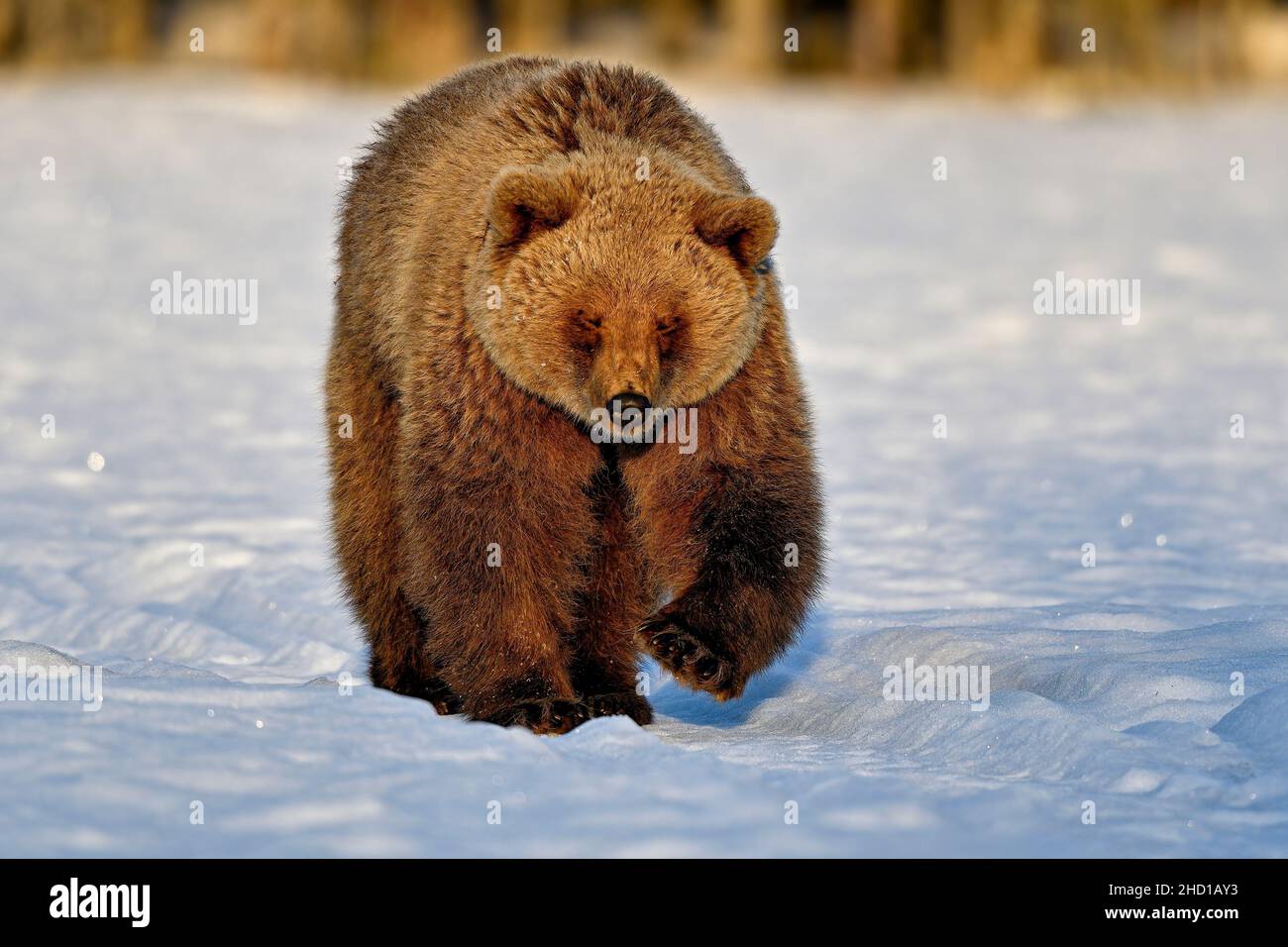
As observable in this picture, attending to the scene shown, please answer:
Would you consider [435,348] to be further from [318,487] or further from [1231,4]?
[1231,4]

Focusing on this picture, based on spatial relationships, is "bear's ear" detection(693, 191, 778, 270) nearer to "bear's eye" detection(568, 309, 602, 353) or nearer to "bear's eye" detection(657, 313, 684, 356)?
"bear's eye" detection(657, 313, 684, 356)

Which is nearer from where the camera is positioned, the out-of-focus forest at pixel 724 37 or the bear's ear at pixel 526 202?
the bear's ear at pixel 526 202

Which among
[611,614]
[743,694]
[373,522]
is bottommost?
[743,694]

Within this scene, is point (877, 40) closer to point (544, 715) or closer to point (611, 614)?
point (611, 614)

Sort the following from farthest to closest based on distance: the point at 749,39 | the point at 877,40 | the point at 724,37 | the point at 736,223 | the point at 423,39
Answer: the point at 724,37
the point at 877,40
the point at 749,39
the point at 423,39
the point at 736,223

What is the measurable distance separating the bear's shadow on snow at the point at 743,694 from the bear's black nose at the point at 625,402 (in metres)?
1.22

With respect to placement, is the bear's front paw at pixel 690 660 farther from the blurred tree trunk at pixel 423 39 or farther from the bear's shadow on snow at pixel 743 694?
the blurred tree trunk at pixel 423 39

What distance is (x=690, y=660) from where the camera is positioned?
→ 17.7 ft

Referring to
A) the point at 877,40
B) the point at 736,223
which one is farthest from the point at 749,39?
the point at 736,223

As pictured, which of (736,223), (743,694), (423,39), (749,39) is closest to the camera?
(736,223)

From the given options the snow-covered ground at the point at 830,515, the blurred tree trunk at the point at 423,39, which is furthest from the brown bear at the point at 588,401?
the blurred tree trunk at the point at 423,39

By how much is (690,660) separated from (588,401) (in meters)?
0.89

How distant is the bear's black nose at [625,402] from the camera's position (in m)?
5.21

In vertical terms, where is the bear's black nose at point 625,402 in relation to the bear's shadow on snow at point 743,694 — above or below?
above
